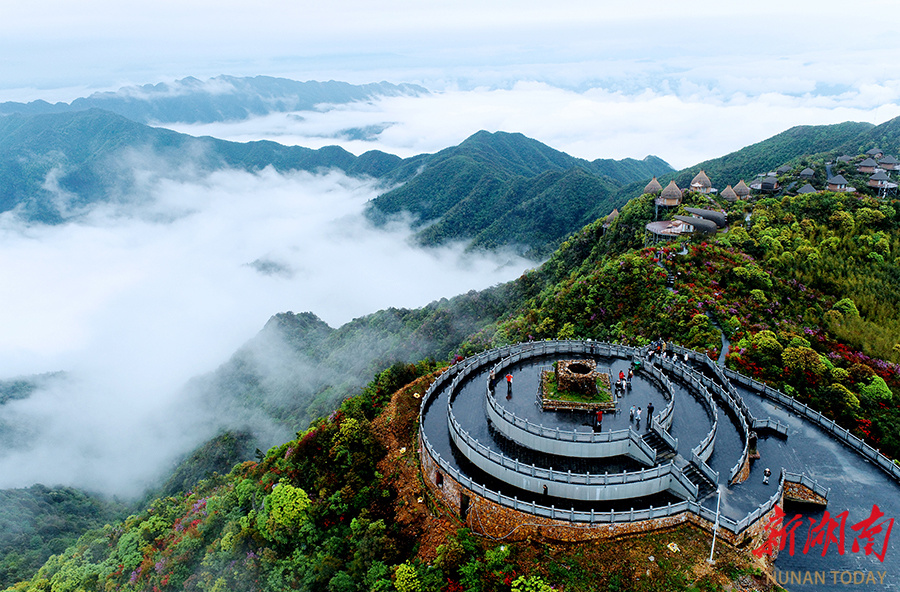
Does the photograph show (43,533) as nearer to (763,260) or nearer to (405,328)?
(405,328)

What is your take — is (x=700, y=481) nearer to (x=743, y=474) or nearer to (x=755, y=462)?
(x=743, y=474)

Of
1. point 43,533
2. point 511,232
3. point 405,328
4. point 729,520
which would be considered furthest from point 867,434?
point 511,232

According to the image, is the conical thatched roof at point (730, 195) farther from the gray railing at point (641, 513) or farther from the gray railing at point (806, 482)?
the gray railing at point (641, 513)

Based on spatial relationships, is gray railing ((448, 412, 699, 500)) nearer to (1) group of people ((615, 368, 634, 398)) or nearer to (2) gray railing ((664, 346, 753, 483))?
(2) gray railing ((664, 346, 753, 483))

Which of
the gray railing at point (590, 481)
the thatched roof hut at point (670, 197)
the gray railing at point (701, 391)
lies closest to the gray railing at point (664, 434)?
the gray railing at point (701, 391)

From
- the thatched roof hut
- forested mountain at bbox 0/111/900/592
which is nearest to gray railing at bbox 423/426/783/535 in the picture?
forested mountain at bbox 0/111/900/592

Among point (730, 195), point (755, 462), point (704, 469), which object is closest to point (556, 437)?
point (704, 469)

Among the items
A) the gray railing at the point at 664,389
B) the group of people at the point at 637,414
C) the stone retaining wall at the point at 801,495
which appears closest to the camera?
the stone retaining wall at the point at 801,495
